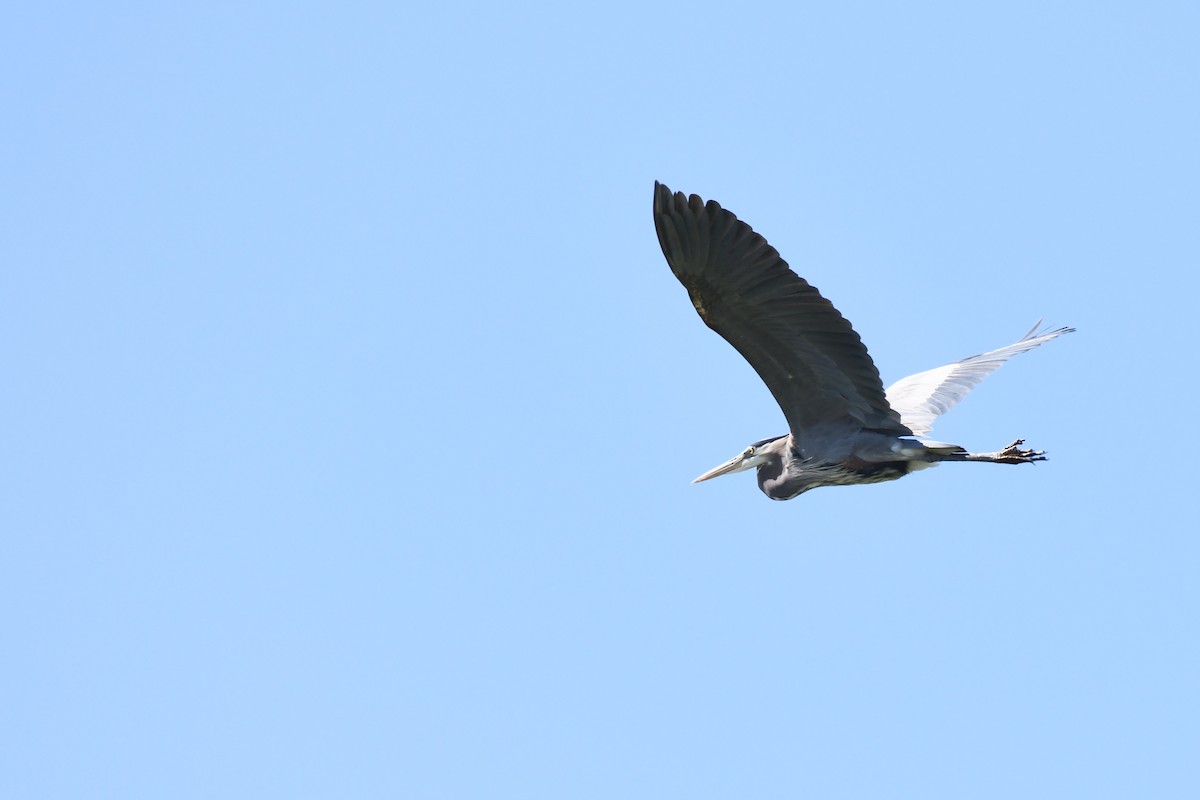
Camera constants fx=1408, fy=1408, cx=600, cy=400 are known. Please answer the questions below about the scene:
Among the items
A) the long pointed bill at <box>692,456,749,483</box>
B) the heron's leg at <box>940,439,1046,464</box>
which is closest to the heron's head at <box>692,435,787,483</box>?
the long pointed bill at <box>692,456,749,483</box>

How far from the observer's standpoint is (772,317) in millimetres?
8133

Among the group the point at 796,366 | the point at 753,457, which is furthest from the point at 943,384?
the point at 796,366

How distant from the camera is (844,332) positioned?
817cm

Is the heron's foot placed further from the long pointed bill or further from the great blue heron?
the long pointed bill

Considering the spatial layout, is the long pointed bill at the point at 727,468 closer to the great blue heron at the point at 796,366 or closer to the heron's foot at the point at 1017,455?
the great blue heron at the point at 796,366

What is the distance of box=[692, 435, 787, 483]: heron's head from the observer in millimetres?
9883

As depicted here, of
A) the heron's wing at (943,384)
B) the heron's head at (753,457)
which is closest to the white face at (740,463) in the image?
the heron's head at (753,457)

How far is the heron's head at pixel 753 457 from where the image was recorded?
988 cm

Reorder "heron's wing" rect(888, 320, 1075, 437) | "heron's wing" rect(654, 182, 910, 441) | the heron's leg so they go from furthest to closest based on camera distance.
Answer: "heron's wing" rect(888, 320, 1075, 437) < the heron's leg < "heron's wing" rect(654, 182, 910, 441)

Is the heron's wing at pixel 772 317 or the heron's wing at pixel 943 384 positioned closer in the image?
the heron's wing at pixel 772 317

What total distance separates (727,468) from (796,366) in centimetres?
210

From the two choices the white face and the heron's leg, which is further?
the white face

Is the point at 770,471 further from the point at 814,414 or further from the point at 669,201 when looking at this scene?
the point at 669,201

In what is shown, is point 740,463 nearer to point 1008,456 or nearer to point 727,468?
point 727,468
